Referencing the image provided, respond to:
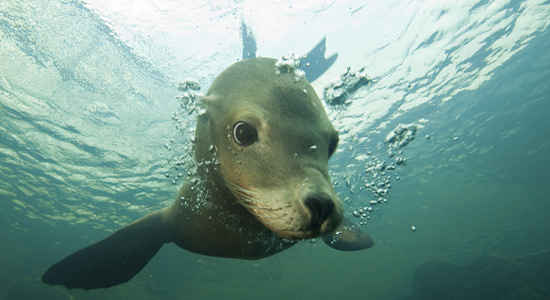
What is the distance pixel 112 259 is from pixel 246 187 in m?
2.06

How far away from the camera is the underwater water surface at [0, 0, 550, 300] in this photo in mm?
7781

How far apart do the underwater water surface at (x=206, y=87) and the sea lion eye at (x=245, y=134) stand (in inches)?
91.2

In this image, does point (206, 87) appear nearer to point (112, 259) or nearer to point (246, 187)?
point (112, 259)

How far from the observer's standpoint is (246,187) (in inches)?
66.1

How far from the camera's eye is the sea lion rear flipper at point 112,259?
9.10 ft

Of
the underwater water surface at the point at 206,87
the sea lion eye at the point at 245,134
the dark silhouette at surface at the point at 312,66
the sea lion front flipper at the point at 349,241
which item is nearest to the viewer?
the sea lion eye at the point at 245,134

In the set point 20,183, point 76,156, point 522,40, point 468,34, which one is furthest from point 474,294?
point 20,183

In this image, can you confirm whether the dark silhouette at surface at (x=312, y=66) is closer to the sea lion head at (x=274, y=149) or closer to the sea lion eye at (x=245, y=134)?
the sea lion head at (x=274, y=149)

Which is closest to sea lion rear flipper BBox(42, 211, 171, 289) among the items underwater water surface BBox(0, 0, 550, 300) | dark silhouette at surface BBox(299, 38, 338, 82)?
underwater water surface BBox(0, 0, 550, 300)

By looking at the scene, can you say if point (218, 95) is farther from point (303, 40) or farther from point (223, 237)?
point (303, 40)

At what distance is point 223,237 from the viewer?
2.26 meters

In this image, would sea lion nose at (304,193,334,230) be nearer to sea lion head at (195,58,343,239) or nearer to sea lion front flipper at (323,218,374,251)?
sea lion head at (195,58,343,239)

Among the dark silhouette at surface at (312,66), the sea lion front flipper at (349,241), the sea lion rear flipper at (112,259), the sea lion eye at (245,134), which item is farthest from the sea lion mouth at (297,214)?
the dark silhouette at surface at (312,66)

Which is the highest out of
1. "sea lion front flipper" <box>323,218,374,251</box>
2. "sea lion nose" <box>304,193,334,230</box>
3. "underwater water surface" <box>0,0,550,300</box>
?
"underwater water surface" <box>0,0,550,300</box>
